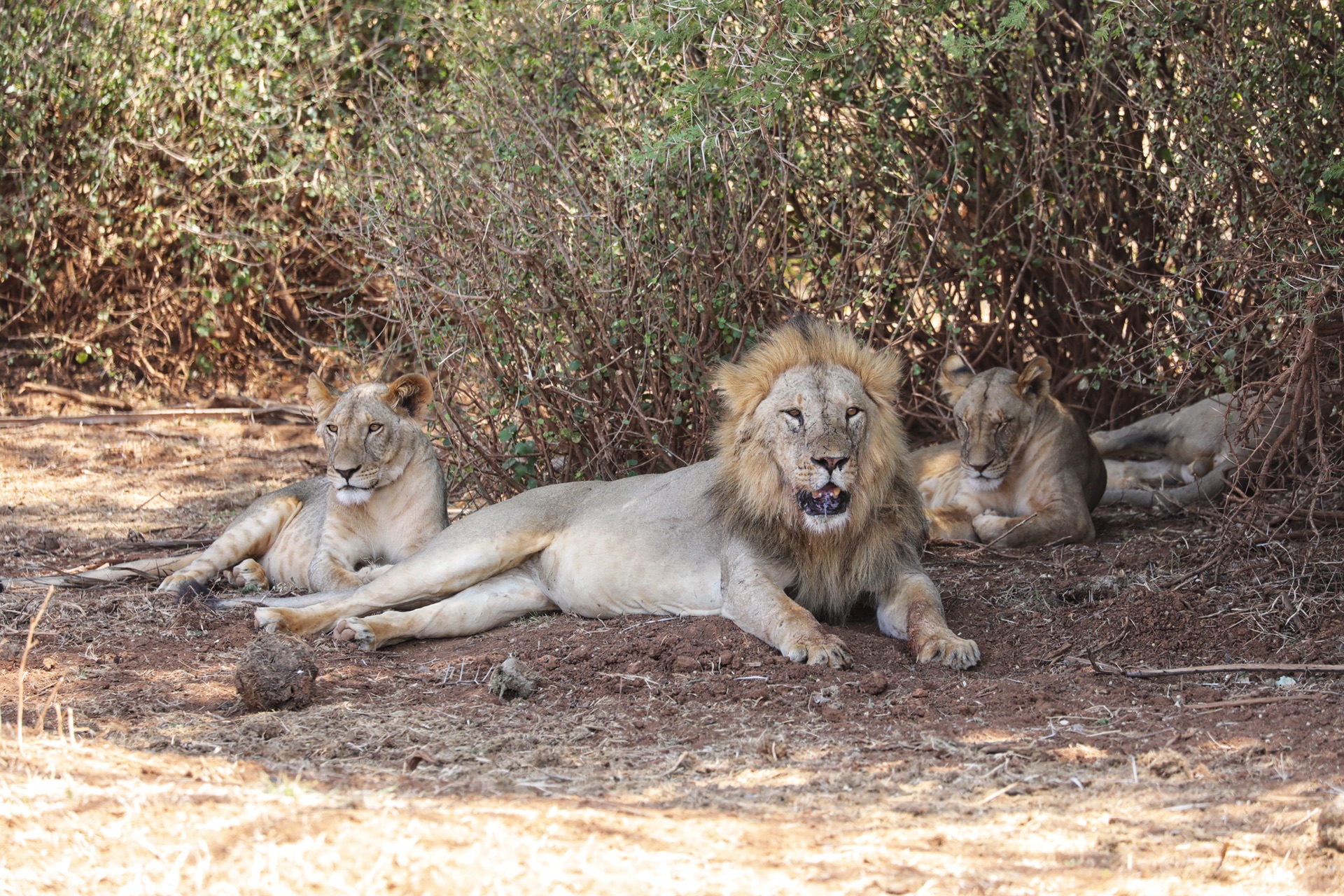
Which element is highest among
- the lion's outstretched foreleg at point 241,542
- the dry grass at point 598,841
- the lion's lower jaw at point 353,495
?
the lion's lower jaw at point 353,495

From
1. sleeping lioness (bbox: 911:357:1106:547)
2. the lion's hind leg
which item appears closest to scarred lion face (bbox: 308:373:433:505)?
the lion's hind leg

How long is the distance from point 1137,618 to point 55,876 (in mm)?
3453

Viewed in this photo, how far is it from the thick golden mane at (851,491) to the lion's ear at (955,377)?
1.68m

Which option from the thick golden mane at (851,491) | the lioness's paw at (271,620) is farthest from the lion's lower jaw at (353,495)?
the thick golden mane at (851,491)

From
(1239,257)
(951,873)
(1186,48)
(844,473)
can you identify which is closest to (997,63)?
(1186,48)

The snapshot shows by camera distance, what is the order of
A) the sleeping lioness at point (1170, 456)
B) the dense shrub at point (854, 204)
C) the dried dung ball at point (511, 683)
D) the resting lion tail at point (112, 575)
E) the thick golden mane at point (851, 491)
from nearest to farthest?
the dried dung ball at point (511, 683)
the thick golden mane at point (851, 491)
the dense shrub at point (854, 204)
the resting lion tail at point (112, 575)
the sleeping lioness at point (1170, 456)

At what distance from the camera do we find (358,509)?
5.84 meters

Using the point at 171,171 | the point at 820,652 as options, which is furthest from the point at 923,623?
the point at 171,171

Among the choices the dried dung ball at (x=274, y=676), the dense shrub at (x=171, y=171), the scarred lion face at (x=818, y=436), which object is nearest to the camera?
the dried dung ball at (x=274, y=676)

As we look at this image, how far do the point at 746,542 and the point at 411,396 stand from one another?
70.4 inches

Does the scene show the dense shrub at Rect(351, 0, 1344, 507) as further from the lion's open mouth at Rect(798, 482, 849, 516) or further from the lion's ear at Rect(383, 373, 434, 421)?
the lion's open mouth at Rect(798, 482, 849, 516)

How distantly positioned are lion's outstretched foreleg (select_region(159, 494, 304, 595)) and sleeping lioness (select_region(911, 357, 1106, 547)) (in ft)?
9.43

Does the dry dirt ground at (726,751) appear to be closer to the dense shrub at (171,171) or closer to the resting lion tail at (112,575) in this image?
the resting lion tail at (112,575)

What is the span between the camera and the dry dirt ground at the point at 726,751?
2670mm
